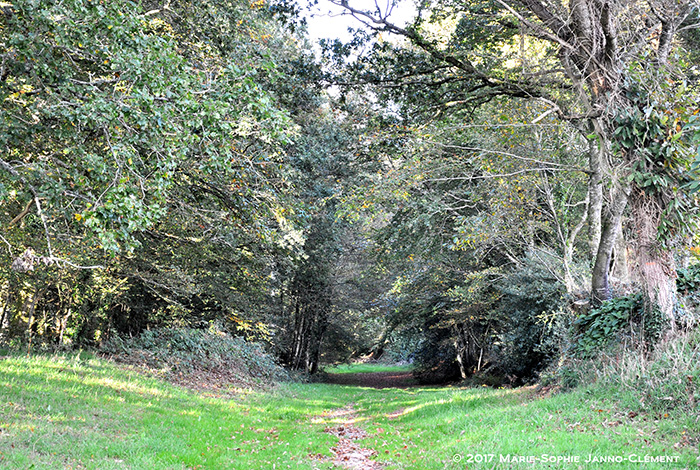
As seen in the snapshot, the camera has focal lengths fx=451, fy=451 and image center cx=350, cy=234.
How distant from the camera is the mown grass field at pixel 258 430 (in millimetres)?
5031

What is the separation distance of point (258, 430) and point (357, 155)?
21.8ft

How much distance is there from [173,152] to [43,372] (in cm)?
599

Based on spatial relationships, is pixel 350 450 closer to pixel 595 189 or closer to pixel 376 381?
pixel 595 189

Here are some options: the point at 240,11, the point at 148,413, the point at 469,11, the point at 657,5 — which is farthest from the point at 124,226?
the point at 657,5

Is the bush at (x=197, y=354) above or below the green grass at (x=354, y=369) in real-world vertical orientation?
above

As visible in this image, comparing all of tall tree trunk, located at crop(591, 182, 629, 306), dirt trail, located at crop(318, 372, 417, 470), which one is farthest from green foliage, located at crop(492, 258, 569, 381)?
dirt trail, located at crop(318, 372, 417, 470)

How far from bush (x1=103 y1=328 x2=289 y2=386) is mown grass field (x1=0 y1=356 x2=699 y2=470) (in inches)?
93.4

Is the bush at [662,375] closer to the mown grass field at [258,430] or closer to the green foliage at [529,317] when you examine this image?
the mown grass field at [258,430]

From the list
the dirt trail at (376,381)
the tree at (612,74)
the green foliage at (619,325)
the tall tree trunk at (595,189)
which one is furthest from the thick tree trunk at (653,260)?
the dirt trail at (376,381)

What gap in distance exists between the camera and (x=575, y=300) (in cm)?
972

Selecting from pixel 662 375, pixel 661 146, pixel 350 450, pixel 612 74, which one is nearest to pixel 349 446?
pixel 350 450

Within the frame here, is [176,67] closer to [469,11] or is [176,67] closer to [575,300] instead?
[469,11]

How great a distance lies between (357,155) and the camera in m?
11.4

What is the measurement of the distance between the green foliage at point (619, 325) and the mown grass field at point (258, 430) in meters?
1.29
